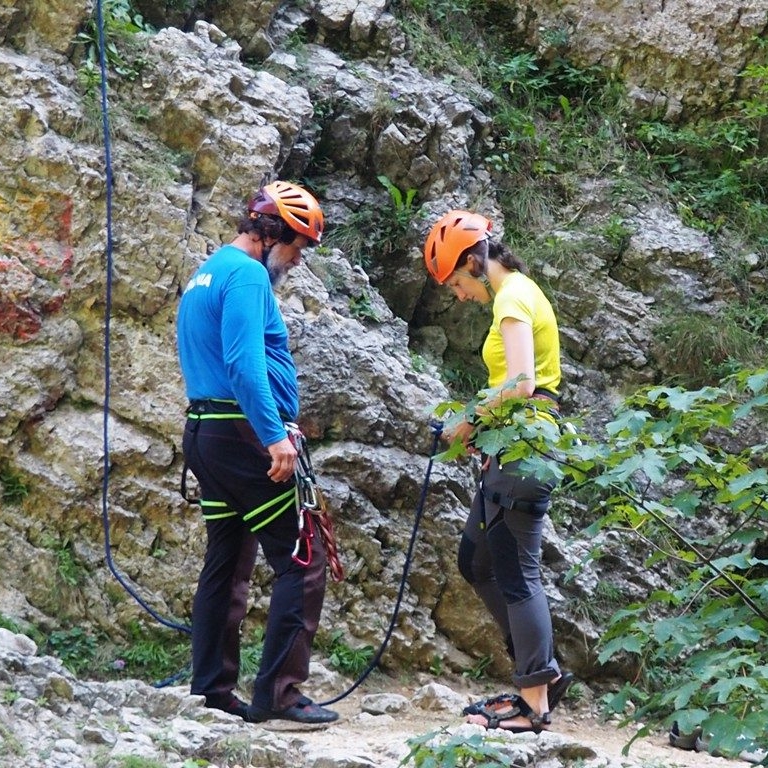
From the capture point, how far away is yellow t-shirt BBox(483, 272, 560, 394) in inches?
178

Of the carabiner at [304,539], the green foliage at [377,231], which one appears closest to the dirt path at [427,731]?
the carabiner at [304,539]

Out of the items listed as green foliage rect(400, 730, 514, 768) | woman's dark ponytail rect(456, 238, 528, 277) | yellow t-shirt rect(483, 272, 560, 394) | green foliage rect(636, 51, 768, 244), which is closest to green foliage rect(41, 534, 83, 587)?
yellow t-shirt rect(483, 272, 560, 394)

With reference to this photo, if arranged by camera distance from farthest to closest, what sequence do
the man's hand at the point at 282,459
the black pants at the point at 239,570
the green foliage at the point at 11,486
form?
the green foliage at the point at 11,486 < the black pants at the point at 239,570 < the man's hand at the point at 282,459

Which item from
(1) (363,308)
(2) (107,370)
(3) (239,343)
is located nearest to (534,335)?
(3) (239,343)

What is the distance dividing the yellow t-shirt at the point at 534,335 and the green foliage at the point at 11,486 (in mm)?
2555

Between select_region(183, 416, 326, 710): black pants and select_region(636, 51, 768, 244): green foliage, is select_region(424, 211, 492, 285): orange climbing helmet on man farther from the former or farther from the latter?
select_region(636, 51, 768, 244): green foliage

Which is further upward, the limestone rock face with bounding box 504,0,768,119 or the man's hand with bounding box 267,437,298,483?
the limestone rock face with bounding box 504,0,768,119

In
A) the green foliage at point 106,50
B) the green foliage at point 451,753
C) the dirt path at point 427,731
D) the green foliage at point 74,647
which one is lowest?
the green foliage at point 74,647

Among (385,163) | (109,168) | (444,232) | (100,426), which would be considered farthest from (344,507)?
(385,163)

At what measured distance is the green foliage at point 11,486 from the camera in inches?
215

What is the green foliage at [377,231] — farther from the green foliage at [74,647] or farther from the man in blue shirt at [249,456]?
the green foliage at [74,647]

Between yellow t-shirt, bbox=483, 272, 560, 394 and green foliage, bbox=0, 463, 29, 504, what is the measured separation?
2.55 metres

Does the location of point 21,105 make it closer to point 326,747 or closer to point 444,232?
point 444,232

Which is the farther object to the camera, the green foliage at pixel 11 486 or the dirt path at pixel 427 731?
the green foliage at pixel 11 486
